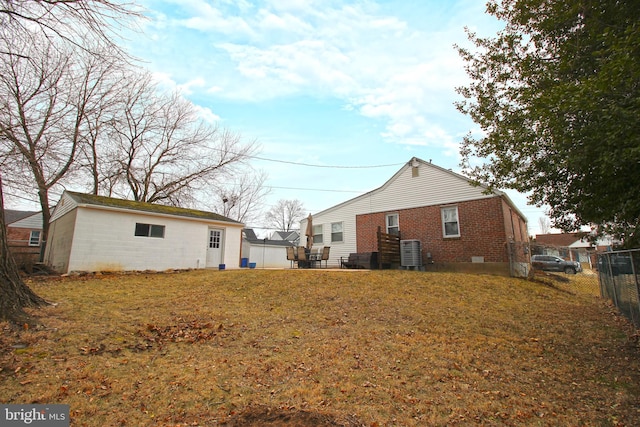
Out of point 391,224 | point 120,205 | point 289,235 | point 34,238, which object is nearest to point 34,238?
point 34,238

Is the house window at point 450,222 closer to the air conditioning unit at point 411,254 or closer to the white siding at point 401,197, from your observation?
the white siding at point 401,197

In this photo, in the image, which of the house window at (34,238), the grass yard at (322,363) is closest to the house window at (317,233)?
the grass yard at (322,363)

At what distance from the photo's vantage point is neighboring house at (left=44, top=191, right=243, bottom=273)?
→ 479 inches

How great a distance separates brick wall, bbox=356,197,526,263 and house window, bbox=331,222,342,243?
8.41 ft

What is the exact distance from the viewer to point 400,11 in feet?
27.4

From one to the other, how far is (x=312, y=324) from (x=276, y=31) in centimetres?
843

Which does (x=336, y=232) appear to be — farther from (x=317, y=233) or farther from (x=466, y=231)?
(x=466, y=231)

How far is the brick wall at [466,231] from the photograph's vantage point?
1231cm

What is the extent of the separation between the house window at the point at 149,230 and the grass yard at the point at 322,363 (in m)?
6.50

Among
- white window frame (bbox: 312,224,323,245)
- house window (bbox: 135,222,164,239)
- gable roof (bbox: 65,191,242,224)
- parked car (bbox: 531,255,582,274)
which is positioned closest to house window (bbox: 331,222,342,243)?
white window frame (bbox: 312,224,323,245)

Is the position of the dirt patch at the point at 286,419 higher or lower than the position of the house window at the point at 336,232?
lower

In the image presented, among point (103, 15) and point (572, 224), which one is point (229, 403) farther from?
point (572, 224)

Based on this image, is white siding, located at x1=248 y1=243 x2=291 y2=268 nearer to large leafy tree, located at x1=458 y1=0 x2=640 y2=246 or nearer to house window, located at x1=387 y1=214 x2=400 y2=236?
house window, located at x1=387 y1=214 x2=400 y2=236

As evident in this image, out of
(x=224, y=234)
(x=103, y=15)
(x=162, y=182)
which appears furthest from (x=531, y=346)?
(x=162, y=182)
